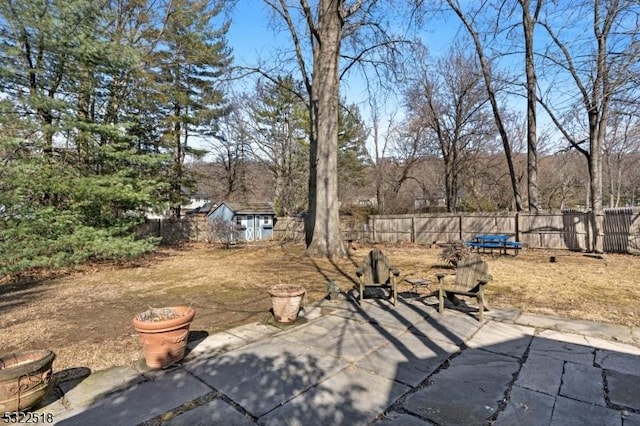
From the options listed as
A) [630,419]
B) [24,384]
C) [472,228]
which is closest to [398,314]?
[630,419]

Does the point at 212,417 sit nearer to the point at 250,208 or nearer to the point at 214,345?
the point at 214,345

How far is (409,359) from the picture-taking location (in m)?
3.28

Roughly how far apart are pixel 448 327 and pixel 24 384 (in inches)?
166

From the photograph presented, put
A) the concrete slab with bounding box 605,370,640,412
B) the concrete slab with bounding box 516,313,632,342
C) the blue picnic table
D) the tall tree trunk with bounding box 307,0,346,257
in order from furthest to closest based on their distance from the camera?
1. the blue picnic table
2. the tall tree trunk with bounding box 307,0,346,257
3. the concrete slab with bounding box 516,313,632,342
4. the concrete slab with bounding box 605,370,640,412

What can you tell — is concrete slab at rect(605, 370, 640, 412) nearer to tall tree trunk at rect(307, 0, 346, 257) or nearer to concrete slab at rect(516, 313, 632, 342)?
concrete slab at rect(516, 313, 632, 342)

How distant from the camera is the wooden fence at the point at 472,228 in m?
11.4

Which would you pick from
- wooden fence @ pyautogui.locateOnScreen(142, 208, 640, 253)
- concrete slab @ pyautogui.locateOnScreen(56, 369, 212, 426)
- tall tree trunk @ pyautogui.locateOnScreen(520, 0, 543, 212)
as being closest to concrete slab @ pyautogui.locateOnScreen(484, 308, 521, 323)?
concrete slab @ pyautogui.locateOnScreen(56, 369, 212, 426)

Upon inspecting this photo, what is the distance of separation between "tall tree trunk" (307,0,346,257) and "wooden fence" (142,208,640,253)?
6.69m

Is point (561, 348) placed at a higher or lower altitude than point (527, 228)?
→ lower

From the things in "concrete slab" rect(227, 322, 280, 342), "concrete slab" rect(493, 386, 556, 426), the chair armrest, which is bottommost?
"concrete slab" rect(227, 322, 280, 342)

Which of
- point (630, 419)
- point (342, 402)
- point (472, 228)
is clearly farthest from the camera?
point (472, 228)

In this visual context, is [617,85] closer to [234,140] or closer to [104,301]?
[104,301]

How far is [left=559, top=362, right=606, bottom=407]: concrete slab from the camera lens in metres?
2.52

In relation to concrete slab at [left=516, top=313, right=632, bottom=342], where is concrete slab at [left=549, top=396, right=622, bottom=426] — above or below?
above
